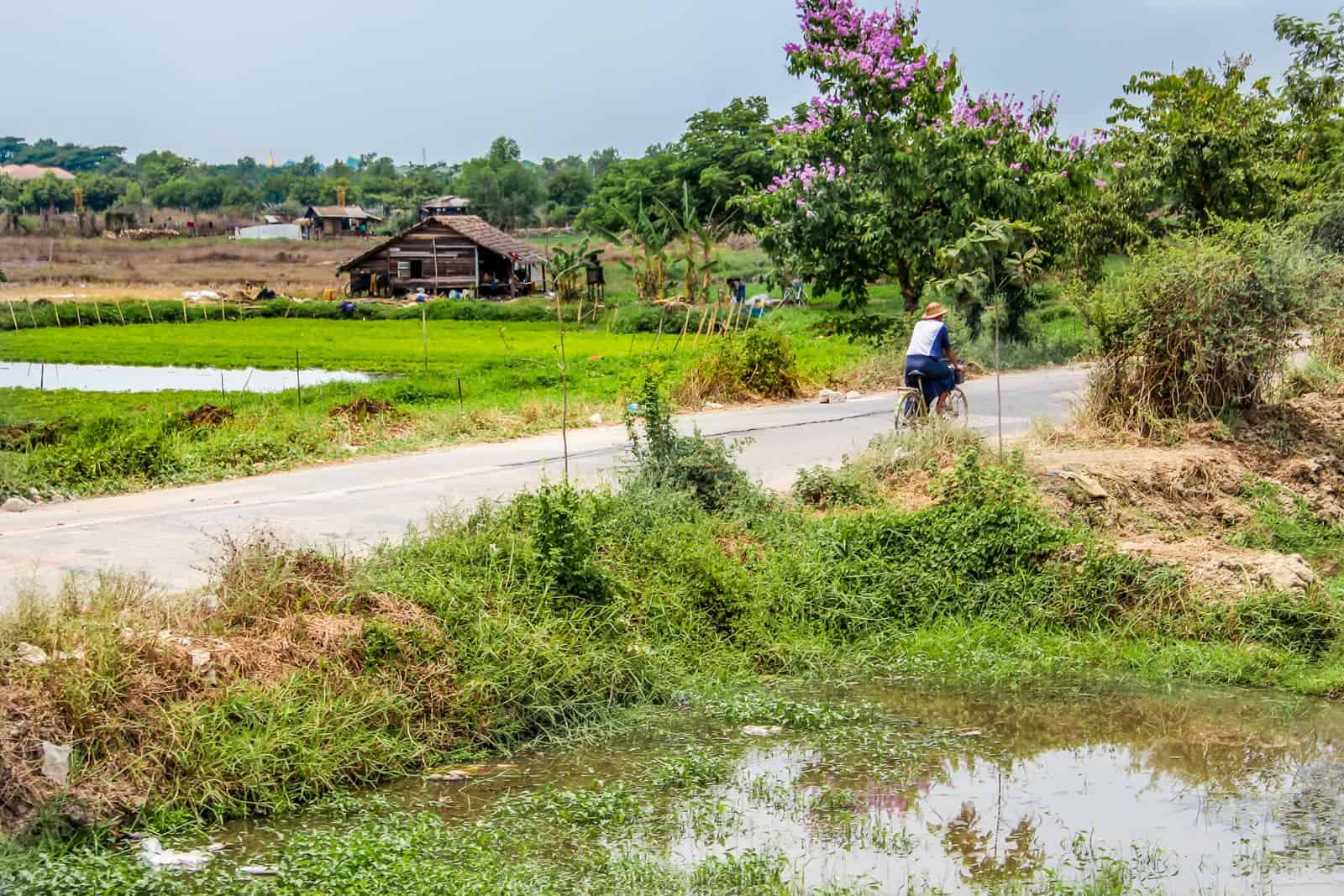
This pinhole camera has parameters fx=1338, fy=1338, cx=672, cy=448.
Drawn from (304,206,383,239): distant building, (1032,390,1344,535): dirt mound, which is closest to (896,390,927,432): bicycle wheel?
(1032,390,1344,535): dirt mound

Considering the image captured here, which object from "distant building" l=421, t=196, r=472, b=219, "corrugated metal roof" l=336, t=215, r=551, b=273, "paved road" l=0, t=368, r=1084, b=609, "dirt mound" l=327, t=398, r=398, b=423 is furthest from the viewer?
"distant building" l=421, t=196, r=472, b=219

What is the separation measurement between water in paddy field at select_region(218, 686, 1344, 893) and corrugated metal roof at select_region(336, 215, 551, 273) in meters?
45.4

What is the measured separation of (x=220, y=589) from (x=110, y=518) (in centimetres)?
376

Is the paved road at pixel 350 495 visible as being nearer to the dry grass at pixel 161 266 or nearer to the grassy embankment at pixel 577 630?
the grassy embankment at pixel 577 630

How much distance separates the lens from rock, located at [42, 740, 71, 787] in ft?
21.2

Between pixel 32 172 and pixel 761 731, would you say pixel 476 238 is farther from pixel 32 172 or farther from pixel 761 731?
pixel 32 172

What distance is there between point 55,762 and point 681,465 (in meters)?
5.97

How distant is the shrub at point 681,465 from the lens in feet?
37.3

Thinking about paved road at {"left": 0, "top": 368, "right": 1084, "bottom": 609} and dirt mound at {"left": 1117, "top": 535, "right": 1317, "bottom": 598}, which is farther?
paved road at {"left": 0, "top": 368, "right": 1084, "bottom": 609}

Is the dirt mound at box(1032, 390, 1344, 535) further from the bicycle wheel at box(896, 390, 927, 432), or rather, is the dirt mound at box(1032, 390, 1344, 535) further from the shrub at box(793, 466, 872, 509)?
the shrub at box(793, 466, 872, 509)

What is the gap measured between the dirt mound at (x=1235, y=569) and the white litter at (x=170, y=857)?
712 centimetres

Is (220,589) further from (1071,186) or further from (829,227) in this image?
(1071,186)

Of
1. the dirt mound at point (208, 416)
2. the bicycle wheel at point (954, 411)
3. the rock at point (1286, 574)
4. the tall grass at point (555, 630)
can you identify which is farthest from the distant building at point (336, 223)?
the rock at point (1286, 574)

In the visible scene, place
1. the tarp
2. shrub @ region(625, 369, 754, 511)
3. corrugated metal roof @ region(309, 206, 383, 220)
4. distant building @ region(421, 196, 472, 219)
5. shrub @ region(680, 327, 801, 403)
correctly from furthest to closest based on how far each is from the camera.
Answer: the tarp, corrugated metal roof @ region(309, 206, 383, 220), distant building @ region(421, 196, 472, 219), shrub @ region(680, 327, 801, 403), shrub @ region(625, 369, 754, 511)
